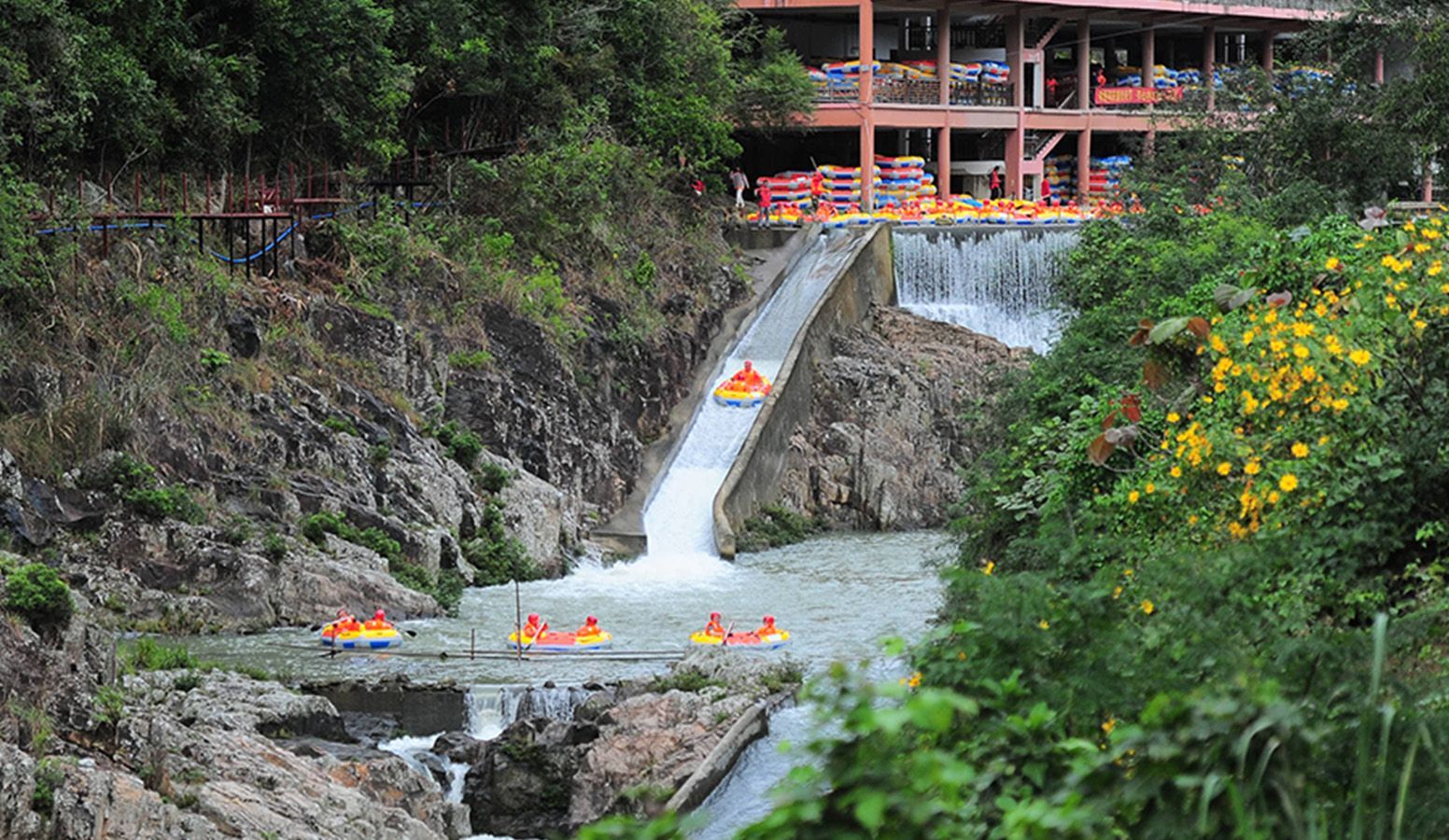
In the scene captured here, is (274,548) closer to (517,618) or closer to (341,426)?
(517,618)

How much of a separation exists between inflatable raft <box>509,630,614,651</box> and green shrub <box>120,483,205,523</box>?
4.42 metres

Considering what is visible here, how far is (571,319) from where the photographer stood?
34.3m

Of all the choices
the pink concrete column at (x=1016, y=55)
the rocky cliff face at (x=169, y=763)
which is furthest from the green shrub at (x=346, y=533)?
Answer: the pink concrete column at (x=1016, y=55)

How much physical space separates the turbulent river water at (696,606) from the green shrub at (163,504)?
6.64ft

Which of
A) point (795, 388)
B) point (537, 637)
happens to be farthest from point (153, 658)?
point (795, 388)

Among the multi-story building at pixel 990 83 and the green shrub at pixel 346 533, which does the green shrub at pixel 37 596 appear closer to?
the green shrub at pixel 346 533

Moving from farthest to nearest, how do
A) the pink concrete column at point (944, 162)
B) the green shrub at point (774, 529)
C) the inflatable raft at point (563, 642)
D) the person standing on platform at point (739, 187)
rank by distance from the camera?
the pink concrete column at point (944, 162) → the person standing on platform at point (739, 187) → the green shrub at point (774, 529) → the inflatable raft at point (563, 642)

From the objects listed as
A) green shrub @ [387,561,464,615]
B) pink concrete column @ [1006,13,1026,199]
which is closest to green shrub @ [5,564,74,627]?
green shrub @ [387,561,464,615]

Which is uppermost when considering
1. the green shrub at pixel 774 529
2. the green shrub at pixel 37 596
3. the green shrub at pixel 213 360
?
the green shrub at pixel 213 360

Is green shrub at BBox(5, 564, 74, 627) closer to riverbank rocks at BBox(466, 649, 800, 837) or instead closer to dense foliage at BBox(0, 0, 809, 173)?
riverbank rocks at BBox(466, 649, 800, 837)

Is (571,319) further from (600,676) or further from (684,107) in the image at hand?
(600,676)

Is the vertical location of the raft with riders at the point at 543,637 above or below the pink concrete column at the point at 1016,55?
below

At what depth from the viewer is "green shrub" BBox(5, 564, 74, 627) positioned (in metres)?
17.5

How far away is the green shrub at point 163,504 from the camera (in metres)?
24.5
